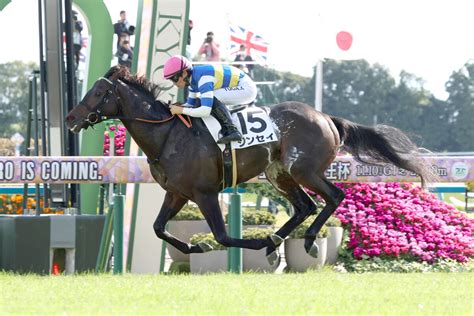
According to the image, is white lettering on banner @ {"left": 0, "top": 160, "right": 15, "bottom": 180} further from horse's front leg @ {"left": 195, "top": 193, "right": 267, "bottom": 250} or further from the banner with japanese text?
horse's front leg @ {"left": 195, "top": 193, "right": 267, "bottom": 250}

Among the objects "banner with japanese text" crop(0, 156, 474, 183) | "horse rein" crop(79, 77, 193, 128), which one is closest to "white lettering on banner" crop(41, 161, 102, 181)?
"banner with japanese text" crop(0, 156, 474, 183)

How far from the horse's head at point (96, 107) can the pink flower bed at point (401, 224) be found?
3117mm

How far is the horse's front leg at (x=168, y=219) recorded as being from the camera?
9219 mm

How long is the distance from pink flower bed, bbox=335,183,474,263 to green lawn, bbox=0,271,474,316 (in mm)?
1548

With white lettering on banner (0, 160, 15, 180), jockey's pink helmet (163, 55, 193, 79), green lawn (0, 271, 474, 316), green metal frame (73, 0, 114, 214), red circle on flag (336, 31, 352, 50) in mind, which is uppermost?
red circle on flag (336, 31, 352, 50)

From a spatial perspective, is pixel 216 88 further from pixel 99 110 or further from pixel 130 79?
pixel 99 110

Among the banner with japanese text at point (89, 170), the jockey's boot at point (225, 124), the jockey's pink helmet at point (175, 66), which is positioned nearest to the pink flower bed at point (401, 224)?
the banner with japanese text at point (89, 170)

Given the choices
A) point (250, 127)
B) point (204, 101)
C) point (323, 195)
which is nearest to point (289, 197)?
point (323, 195)

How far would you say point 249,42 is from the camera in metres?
29.1

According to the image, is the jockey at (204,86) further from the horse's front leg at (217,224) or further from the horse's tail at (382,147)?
the horse's tail at (382,147)

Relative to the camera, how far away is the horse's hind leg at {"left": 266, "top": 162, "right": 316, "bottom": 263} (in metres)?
9.55

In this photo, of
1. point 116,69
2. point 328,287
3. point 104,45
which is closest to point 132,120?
point 116,69

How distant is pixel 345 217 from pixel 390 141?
53.0 inches

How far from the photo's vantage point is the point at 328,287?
8047mm
